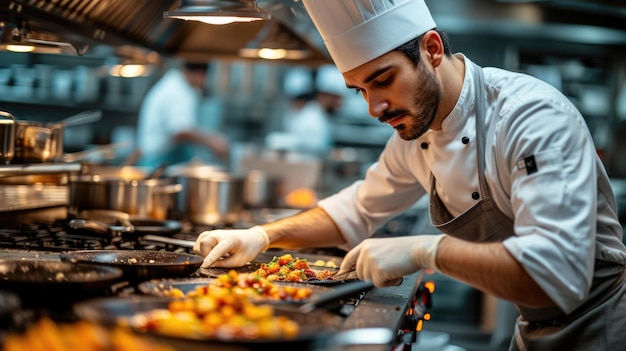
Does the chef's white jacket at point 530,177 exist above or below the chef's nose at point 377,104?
below

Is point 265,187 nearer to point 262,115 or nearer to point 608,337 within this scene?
point 608,337

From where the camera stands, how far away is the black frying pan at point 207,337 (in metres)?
1.32

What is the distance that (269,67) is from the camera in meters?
9.60

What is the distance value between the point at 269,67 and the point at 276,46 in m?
5.10

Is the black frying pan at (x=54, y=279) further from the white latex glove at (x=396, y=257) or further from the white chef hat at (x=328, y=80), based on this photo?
the white chef hat at (x=328, y=80)

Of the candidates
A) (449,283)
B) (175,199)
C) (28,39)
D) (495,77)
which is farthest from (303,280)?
(449,283)

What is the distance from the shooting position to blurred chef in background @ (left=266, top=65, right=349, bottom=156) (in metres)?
8.54

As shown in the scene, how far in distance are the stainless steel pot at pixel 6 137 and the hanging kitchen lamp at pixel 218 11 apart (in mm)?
687

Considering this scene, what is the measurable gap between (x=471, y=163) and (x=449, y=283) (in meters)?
3.78

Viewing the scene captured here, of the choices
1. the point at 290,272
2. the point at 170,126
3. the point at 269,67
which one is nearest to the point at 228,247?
the point at 290,272

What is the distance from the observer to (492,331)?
580 cm

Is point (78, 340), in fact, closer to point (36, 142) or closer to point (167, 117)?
point (36, 142)

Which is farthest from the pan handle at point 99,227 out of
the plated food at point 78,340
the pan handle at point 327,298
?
the plated food at point 78,340

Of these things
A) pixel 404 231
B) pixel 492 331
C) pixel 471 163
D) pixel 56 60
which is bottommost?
pixel 492 331
